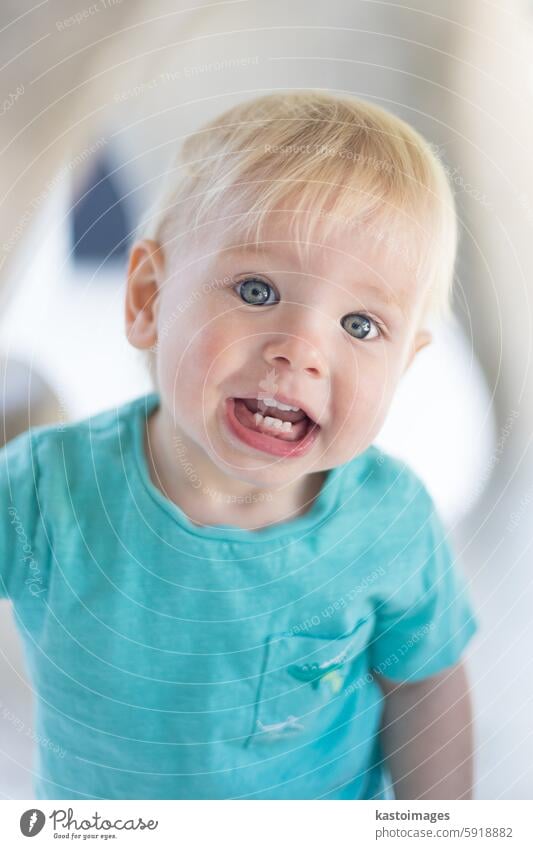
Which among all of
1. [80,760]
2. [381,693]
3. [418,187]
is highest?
[418,187]

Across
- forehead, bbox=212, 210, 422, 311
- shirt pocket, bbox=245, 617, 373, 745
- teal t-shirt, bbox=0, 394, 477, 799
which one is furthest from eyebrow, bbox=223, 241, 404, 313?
shirt pocket, bbox=245, 617, 373, 745

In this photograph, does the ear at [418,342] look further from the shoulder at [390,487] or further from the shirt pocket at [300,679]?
the shirt pocket at [300,679]

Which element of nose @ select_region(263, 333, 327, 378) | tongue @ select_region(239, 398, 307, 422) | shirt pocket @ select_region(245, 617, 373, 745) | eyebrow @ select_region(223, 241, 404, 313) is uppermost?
eyebrow @ select_region(223, 241, 404, 313)

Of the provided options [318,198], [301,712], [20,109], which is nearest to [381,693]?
[301,712]

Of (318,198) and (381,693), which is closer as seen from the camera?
(318,198)

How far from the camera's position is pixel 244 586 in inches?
20.3

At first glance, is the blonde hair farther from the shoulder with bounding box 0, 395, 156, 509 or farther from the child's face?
the shoulder with bounding box 0, 395, 156, 509

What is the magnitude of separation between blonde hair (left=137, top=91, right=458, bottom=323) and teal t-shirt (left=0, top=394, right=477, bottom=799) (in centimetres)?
12

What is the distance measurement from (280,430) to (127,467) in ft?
0.33

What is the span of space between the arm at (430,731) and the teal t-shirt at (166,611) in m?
0.05

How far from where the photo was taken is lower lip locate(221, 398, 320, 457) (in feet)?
1.55

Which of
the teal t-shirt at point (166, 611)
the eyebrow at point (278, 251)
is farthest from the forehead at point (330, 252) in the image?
the teal t-shirt at point (166, 611)

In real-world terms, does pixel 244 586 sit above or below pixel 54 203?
below
